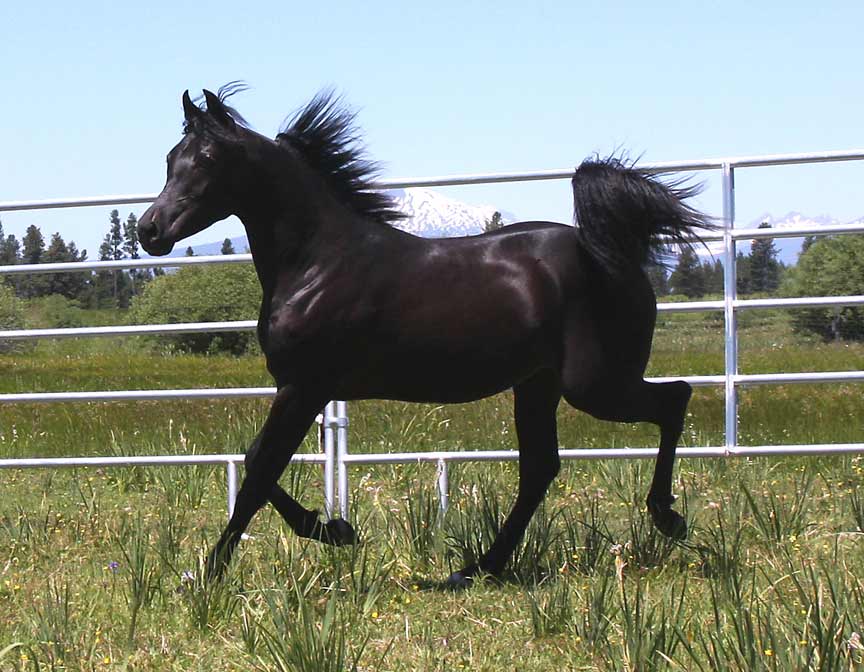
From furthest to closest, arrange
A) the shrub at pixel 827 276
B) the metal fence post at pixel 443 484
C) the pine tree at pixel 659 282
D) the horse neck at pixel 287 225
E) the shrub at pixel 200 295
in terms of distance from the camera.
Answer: the shrub at pixel 827 276
the shrub at pixel 200 295
the pine tree at pixel 659 282
the metal fence post at pixel 443 484
the horse neck at pixel 287 225

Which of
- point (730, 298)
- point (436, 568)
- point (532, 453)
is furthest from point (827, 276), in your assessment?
point (436, 568)

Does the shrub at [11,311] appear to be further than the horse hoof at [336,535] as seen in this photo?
Yes

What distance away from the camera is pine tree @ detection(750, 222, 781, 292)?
21.6 ft

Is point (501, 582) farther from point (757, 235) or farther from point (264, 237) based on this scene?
point (757, 235)

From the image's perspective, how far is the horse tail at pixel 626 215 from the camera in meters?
4.34

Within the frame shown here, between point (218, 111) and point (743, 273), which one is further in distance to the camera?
point (743, 273)

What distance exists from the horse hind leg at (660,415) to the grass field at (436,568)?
0.09 meters

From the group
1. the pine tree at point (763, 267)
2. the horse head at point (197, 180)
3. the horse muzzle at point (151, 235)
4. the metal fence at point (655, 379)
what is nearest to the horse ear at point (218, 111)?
the horse head at point (197, 180)

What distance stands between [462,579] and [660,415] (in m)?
0.92

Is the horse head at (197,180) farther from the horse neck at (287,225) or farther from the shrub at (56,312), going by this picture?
the shrub at (56,312)

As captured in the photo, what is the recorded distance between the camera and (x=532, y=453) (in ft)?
15.2

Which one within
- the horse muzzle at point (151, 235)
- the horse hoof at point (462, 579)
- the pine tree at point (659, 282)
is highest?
the horse muzzle at point (151, 235)

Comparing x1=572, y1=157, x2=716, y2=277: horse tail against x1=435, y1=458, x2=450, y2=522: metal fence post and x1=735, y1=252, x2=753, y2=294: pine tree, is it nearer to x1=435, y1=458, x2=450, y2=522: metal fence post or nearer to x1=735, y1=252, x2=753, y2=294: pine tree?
x1=435, y1=458, x2=450, y2=522: metal fence post

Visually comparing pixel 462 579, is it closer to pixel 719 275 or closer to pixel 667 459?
pixel 667 459
